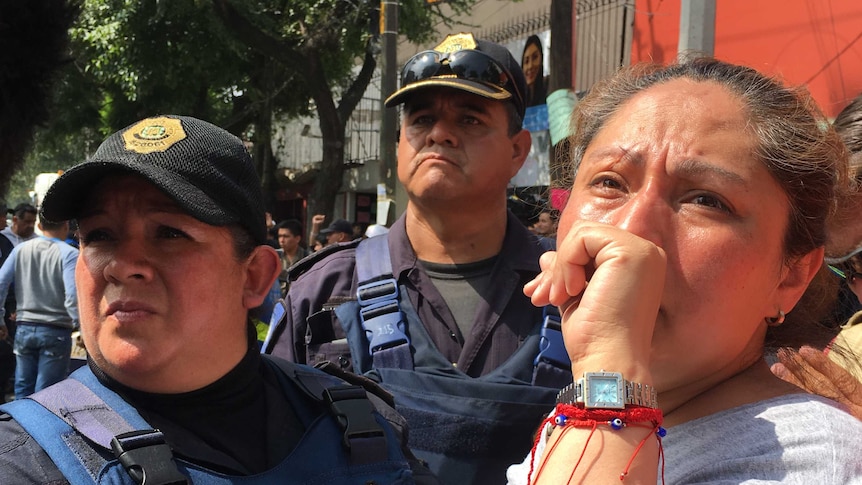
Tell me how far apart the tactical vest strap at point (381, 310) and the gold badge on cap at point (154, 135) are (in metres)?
0.87

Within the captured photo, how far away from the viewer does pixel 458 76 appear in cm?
275

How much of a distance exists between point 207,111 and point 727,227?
1742cm

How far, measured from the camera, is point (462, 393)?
7.25 ft

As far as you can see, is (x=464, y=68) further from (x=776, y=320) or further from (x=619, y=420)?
(x=619, y=420)

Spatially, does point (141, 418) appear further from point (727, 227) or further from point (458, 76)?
point (458, 76)

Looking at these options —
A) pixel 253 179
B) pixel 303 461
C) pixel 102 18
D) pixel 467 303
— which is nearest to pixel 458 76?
pixel 467 303

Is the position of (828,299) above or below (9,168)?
below

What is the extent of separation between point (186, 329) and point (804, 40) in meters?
8.35

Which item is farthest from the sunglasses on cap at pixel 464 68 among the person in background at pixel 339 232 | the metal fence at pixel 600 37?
the metal fence at pixel 600 37

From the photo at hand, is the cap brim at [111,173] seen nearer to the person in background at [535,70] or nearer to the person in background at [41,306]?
the person in background at [41,306]

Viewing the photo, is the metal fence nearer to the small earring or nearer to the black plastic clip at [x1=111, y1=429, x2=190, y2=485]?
the small earring

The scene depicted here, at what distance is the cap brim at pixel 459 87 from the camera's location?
8.81ft

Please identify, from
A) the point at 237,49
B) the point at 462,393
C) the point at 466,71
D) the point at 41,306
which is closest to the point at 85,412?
the point at 462,393

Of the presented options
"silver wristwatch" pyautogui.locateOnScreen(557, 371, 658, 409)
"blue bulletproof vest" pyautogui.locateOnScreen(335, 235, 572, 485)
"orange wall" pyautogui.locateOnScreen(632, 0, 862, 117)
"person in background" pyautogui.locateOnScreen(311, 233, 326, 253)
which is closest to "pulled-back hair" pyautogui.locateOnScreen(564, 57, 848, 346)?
"silver wristwatch" pyautogui.locateOnScreen(557, 371, 658, 409)
